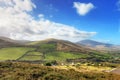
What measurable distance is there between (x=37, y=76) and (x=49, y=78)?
286 cm

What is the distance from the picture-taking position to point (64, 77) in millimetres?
38750

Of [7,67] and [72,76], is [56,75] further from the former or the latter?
[7,67]

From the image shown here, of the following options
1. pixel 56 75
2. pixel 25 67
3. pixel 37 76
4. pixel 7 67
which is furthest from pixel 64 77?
pixel 7 67

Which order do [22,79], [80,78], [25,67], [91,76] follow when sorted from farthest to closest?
[25,67], [91,76], [80,78], [22,79]

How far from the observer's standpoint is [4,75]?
130 ft

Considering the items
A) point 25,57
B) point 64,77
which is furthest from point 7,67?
point 25,57

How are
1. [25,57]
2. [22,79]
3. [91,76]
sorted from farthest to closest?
[25,57] → [91,76] → [22,79]

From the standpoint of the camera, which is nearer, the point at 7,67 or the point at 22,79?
the point at 22,79

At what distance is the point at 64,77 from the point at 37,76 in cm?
537

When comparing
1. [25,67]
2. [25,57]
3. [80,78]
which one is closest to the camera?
[80,78]

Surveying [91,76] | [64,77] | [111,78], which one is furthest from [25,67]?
[111,78]

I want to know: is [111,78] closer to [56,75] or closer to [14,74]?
[56,75]

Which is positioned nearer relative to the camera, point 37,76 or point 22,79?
point 22,79

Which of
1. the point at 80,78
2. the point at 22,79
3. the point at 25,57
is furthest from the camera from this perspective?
the point at 25,57
